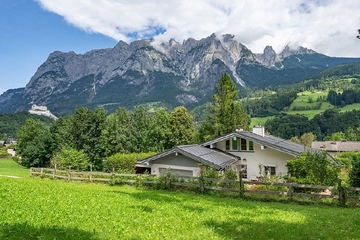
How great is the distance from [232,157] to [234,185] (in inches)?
421

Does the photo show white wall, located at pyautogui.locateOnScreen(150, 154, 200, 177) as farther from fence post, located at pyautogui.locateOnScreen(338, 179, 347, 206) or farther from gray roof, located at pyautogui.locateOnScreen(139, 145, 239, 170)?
fence post, located at pyautogui.locateOnScreen(338, 179, 347, 206)

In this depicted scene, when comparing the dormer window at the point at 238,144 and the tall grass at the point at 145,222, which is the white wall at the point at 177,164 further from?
the tall grass at the point at 145,222

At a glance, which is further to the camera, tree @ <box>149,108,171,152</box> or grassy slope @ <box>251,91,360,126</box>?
grassy slope @ <box>251,91,360,126</box>

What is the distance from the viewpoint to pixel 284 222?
9.84 metres

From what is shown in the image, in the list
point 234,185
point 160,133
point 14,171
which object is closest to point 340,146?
point 160,133

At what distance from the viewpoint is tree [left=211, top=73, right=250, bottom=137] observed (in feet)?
139

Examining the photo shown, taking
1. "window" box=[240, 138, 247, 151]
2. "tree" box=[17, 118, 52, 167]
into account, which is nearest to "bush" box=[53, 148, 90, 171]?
"tree" box=[17, 118, 52, 167]

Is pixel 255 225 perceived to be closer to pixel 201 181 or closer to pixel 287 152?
pixel 201 181

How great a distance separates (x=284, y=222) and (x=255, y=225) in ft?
4.96

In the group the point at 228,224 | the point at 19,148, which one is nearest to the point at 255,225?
the point at 228,224

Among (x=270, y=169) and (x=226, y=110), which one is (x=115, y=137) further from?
(x=270, y=169)

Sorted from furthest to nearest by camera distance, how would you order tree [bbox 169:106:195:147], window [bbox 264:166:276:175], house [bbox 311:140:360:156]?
house [bbox 311:140:360:156] → tree [bbox 169:106:195:147] → window [bbox 264:166:276:175]

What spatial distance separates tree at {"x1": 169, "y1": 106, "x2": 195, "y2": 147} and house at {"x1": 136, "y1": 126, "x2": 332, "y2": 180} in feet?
87.7

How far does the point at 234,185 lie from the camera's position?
60.4 feet
